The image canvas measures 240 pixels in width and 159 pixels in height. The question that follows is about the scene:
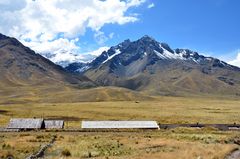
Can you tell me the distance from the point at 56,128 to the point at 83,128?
754cm

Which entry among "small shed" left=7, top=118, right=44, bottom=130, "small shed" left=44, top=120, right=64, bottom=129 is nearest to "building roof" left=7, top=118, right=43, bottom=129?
"small shed" left=7, top=118, right=44, bottom=130

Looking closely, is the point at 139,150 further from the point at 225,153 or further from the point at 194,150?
the point at 225,153

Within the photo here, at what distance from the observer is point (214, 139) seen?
80750 mm

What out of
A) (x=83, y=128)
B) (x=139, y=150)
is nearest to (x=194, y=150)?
(x=139, y=150)

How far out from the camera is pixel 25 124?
111 meters

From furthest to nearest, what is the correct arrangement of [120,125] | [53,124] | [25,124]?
[53,124] → [120,125] → [25,124]

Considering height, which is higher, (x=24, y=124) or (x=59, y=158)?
(x=24, y=124)

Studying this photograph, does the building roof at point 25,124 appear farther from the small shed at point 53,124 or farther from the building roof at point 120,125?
the building roof at point 120,125

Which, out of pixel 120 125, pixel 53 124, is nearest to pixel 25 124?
pixel 53 124

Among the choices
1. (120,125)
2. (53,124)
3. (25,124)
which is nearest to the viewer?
(25,124)

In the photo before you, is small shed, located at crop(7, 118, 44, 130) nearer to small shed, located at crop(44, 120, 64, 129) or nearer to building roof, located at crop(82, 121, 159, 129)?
small shed, located at crop(44, 120, 64, 129)

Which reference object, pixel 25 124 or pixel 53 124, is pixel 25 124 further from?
pixel 53 124

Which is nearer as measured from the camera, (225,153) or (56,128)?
(225,153)

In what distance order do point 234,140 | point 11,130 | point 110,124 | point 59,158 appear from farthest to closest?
1. point 110,124
2. point 11,130
3. point 234,140
4. point 59,158
